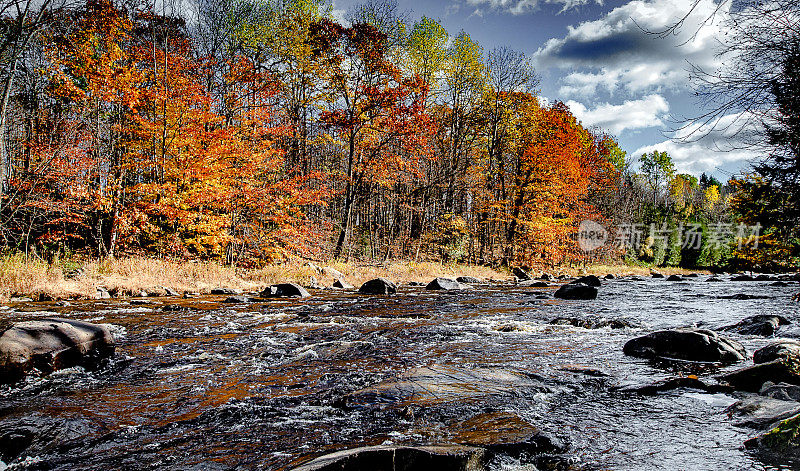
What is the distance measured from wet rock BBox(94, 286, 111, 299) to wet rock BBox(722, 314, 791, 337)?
14196mm

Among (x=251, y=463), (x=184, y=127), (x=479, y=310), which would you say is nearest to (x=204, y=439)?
(x=251, y=463)

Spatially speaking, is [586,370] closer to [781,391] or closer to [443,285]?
[781,391]

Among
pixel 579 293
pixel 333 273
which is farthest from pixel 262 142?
pixel 579 293

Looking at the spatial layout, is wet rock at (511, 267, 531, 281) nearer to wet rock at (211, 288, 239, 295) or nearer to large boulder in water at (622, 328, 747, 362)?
wet rock at (211, 288, 239, 295)

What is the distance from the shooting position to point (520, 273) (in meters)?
24.9

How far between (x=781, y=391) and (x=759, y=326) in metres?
4.78

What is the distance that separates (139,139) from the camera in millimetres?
16734

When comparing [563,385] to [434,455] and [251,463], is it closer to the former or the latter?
[434,455]

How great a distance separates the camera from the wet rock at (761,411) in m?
3.12

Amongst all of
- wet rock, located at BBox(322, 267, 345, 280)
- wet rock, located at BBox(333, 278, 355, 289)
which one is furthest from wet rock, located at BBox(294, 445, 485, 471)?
wet rock, located at BBox(322, 267, 345, 280)

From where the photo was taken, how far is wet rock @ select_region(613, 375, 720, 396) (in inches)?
165

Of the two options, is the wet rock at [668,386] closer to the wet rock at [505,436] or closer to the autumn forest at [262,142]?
the wet rock at [505,436]

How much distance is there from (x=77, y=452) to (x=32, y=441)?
0.44m

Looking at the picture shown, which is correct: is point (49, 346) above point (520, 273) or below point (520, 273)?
above
